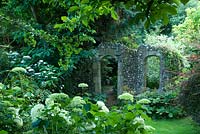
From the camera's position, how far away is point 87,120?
2145mm

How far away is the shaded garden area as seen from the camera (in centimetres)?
208

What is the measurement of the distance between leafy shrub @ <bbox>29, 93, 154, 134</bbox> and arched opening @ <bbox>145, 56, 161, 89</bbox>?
8.76 metres

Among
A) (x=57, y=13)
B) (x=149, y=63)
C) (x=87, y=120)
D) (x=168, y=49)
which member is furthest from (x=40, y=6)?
(x=87, y=120)

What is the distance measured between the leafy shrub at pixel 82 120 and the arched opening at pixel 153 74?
28.8 feet

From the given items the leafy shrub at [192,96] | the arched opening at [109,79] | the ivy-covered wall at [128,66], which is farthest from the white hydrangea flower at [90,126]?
the arched opening at [109,79]

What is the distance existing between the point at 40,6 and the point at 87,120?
6057 mm

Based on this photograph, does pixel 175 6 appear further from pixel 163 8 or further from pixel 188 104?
pixel 188 104

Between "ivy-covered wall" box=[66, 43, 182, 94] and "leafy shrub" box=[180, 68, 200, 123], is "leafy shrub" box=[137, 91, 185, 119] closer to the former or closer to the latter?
"ivy-covered wall" box=[66, 43, 182, 94]

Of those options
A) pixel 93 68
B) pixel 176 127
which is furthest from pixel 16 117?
pixel 93 68

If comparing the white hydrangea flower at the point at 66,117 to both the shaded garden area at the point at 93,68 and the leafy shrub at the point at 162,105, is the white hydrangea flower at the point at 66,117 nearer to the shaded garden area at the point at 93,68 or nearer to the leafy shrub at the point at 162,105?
the shaded garden area at the point at 93,68

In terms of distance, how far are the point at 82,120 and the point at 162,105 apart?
650 cm

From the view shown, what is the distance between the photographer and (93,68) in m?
9.29

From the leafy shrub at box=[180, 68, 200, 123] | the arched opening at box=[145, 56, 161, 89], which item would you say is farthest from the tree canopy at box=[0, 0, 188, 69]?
the arched opening at box=[145, 56, 161, 89]

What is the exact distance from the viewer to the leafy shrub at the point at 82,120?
2070 mm
